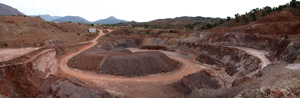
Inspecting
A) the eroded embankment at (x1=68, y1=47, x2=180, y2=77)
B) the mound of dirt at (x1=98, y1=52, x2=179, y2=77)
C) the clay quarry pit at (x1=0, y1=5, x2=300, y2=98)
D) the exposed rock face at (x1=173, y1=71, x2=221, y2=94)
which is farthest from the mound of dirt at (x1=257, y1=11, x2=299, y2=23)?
the exposed rock face at (x1=173, y1=71, x2=221, y2=94)

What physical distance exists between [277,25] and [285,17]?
10552 mm

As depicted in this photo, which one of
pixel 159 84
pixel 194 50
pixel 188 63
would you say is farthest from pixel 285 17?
pixel 159 84

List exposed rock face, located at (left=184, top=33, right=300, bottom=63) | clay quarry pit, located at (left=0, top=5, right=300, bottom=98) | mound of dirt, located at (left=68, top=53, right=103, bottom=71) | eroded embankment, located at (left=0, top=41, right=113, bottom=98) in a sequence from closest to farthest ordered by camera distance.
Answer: clay quarry pit, located at (left=0, top=5, right=300, bottom=98) < eroded embankment, located at (left=0, top=41, right=113, bottom=98) < exposed rock face, located at (left=184, top=33, right=300, bottom=63) < mound of dirt, located at (left=68, top=53, right=103, bottom=71)

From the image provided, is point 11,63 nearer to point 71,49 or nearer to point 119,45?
point 71,49

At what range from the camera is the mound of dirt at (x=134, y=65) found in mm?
25092

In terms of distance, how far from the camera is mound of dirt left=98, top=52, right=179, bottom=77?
82.3ft

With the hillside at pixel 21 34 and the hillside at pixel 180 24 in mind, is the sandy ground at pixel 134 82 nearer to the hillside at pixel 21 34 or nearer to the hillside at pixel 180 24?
the hillside at pixel 21 34

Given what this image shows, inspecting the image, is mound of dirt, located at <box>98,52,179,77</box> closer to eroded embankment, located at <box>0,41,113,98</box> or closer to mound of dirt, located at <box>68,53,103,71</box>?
mound of dirt, located at <box>68,53,103,71</box>

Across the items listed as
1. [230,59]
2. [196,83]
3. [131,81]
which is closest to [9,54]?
[131,81]

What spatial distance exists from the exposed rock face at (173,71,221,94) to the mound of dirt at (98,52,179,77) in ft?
23.0

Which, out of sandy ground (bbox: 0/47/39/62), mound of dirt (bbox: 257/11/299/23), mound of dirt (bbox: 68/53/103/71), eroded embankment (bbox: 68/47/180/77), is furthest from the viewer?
mound of dirt (bbox: 257/11/299/23)

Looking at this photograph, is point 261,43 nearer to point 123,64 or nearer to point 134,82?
point 134,82

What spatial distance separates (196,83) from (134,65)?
444 inches

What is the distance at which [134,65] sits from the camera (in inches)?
1032
